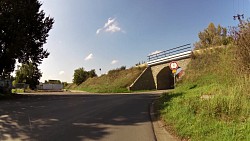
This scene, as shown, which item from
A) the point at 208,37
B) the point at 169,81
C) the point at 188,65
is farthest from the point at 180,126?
the point at 208,37

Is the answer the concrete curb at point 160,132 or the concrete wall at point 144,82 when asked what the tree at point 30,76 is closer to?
the concrete wall at point 144,82

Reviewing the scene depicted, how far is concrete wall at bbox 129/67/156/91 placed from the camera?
40147 mm

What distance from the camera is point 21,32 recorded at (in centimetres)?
2512

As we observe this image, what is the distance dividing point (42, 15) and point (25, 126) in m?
22.3

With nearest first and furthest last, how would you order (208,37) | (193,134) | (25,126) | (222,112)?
(193,134)
(222,112)
(25,126)
(208,37)

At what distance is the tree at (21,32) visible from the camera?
25000mm

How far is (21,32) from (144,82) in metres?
20.0

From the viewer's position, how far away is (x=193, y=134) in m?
7.20

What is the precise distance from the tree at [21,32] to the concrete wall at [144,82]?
13452mm

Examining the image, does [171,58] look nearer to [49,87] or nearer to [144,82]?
[144,82]

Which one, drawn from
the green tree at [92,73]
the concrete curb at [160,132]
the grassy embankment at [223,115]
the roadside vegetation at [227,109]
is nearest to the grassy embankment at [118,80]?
the green tree at [92,73]

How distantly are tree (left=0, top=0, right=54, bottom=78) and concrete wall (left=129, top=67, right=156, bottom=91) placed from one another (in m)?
13.5

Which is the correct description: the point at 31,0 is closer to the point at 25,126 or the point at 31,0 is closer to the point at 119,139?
the point at 25,126

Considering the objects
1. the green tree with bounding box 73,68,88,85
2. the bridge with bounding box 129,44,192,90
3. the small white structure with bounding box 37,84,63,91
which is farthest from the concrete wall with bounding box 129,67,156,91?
the green tree with bounding box 73,68,88,85
